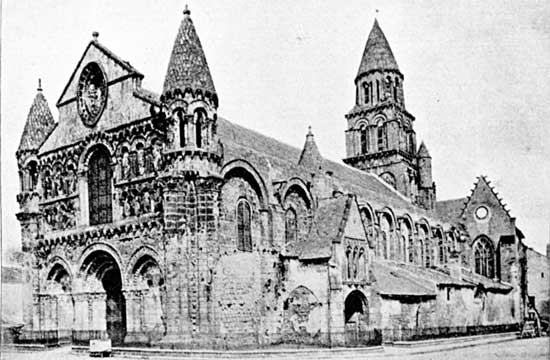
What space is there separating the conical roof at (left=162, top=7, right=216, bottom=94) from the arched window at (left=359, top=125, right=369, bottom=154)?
103ft

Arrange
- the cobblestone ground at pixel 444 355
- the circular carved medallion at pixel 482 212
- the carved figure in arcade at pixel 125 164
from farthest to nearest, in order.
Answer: the circular carved medallion at pixel 482 212 → the carved figure in arcade at pixel 125 164 → the cobblestone ground at pixel 444 355

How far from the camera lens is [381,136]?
56656 millimetres

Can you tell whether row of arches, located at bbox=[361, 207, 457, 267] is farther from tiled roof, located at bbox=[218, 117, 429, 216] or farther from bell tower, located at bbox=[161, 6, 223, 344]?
bell tower, located at bbox=[161, 6, 223, 344]

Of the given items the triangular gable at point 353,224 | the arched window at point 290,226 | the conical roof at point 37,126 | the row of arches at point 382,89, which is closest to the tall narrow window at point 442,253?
the row of arches at point 382,89

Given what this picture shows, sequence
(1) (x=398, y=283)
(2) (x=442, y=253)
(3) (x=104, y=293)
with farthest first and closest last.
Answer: (2) (x=442, y=253)
(1) (x=398, y=283)
(3) (x=104, y=293)

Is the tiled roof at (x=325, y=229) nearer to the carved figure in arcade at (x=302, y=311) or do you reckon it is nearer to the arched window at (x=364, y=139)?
the carved figure in arcade at (x=302, y=311)

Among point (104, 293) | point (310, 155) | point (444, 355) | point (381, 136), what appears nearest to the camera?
point (444, 355)

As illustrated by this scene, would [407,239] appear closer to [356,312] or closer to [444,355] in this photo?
[356,312]

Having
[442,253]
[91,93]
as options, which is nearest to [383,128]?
[442,253]

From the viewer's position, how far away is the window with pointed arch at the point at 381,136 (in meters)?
56.0

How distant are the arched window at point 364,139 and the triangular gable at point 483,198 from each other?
925 centimetres

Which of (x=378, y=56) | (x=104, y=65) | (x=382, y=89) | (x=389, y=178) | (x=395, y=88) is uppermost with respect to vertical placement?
(x=378, y=56)

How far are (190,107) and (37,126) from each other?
34.1 feet

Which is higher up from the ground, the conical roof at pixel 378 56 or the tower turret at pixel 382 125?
the conical roof at pixel 378 56
